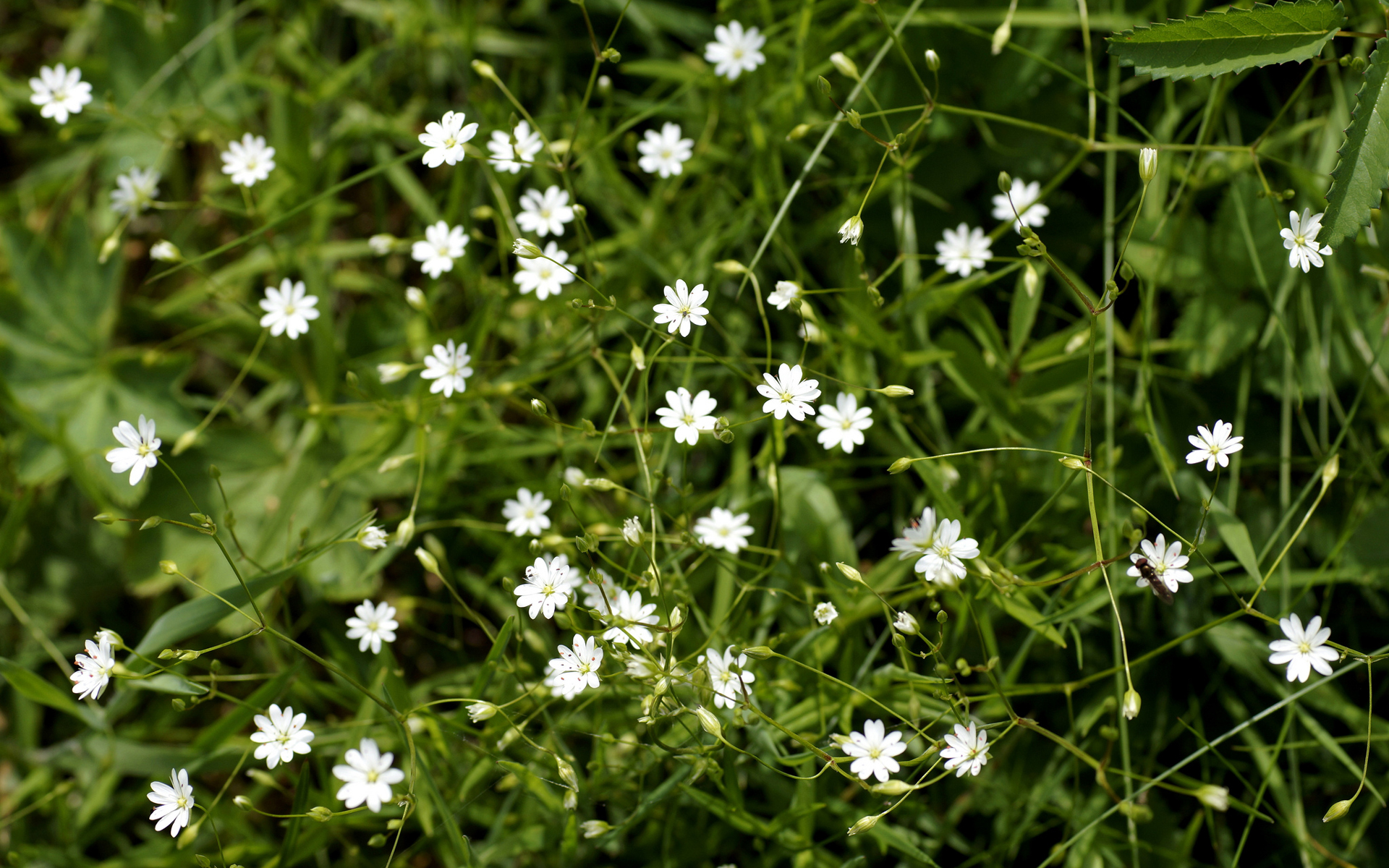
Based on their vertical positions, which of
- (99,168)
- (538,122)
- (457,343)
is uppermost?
(99,168)

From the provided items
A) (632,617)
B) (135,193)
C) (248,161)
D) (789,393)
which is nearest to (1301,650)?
(789,393)

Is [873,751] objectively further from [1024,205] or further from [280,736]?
[1024,205]

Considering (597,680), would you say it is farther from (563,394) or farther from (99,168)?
(99,168)

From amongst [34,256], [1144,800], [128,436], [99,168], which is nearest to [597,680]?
[128,436]

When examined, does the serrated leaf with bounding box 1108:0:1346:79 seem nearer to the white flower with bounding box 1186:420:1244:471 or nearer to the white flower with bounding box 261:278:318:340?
the white flower with bounding box 1186:420:1244:471

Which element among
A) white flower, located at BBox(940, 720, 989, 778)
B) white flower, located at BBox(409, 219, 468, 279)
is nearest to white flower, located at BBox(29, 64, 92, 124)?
white flower, located at BBox(409, 219, 468, 279)
